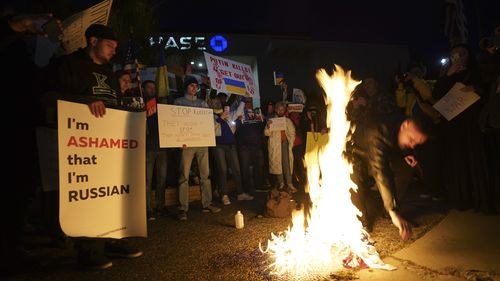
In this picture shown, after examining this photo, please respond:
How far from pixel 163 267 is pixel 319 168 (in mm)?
2077

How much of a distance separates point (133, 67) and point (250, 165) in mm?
3385

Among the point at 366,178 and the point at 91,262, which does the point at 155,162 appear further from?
the point at 366,178

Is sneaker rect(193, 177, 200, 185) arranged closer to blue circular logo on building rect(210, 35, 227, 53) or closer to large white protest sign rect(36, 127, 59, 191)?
large white protest sign rect(36, 127, 59, 191)

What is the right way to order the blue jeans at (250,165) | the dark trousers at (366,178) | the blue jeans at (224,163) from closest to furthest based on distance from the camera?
the dark trousers at (366,178) < the blue jeans at (224,163) < the blue jeans at (250,165)

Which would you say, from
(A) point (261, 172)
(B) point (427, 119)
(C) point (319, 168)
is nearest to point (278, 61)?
(A) point (261, 172)

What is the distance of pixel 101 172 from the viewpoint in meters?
3.44

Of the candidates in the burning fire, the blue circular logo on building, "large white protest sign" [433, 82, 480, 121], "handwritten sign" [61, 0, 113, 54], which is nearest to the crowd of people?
"large white protest sign" [433, 82, 480, 121]

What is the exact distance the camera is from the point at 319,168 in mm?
4242

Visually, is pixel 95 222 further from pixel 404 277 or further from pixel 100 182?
pixel 404 277

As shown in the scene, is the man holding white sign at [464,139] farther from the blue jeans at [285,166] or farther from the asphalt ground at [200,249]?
the blue jeans at [285,166]

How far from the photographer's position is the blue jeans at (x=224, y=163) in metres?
6.88

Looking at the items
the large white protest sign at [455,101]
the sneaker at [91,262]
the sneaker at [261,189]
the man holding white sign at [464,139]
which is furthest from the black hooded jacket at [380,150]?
the sneaker at [261,189]

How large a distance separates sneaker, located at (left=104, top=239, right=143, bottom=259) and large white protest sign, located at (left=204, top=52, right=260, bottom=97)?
4.05 metres

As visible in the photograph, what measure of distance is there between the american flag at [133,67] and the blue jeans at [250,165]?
267cm
